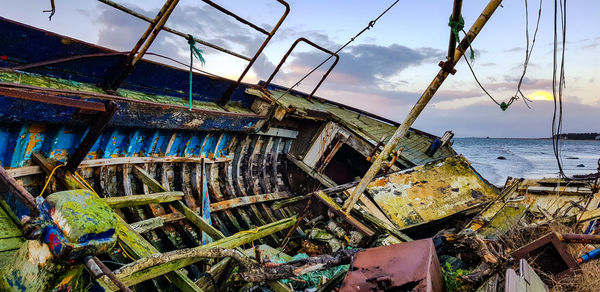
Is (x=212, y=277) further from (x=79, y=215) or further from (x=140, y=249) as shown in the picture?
(x=79, y=215)

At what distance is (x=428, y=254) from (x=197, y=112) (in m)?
3.40

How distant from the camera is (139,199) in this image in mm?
3389

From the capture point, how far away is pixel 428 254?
7.64 feet

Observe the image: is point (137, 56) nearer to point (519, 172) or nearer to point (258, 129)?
point (258, 129)

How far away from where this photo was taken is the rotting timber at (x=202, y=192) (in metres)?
1.66

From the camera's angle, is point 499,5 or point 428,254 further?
point 499,5

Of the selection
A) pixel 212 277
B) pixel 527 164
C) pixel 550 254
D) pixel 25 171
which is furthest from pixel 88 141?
pixel 527 164

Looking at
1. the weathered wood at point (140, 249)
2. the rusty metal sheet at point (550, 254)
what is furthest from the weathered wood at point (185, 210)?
the rusty metal sheet at point (550, 254)

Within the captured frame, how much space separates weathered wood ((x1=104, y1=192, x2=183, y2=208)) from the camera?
318 centimetres

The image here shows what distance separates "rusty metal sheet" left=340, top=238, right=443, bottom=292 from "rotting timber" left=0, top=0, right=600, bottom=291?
14 mm

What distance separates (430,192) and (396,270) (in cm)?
321

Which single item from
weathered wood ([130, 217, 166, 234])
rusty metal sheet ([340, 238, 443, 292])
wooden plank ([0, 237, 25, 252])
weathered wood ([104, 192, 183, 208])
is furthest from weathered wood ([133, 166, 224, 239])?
wooden plank ([0, 237, 25, 252])

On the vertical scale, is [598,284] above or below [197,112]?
above

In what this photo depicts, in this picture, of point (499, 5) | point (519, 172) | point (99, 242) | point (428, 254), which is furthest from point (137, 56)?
point (519, 172)
